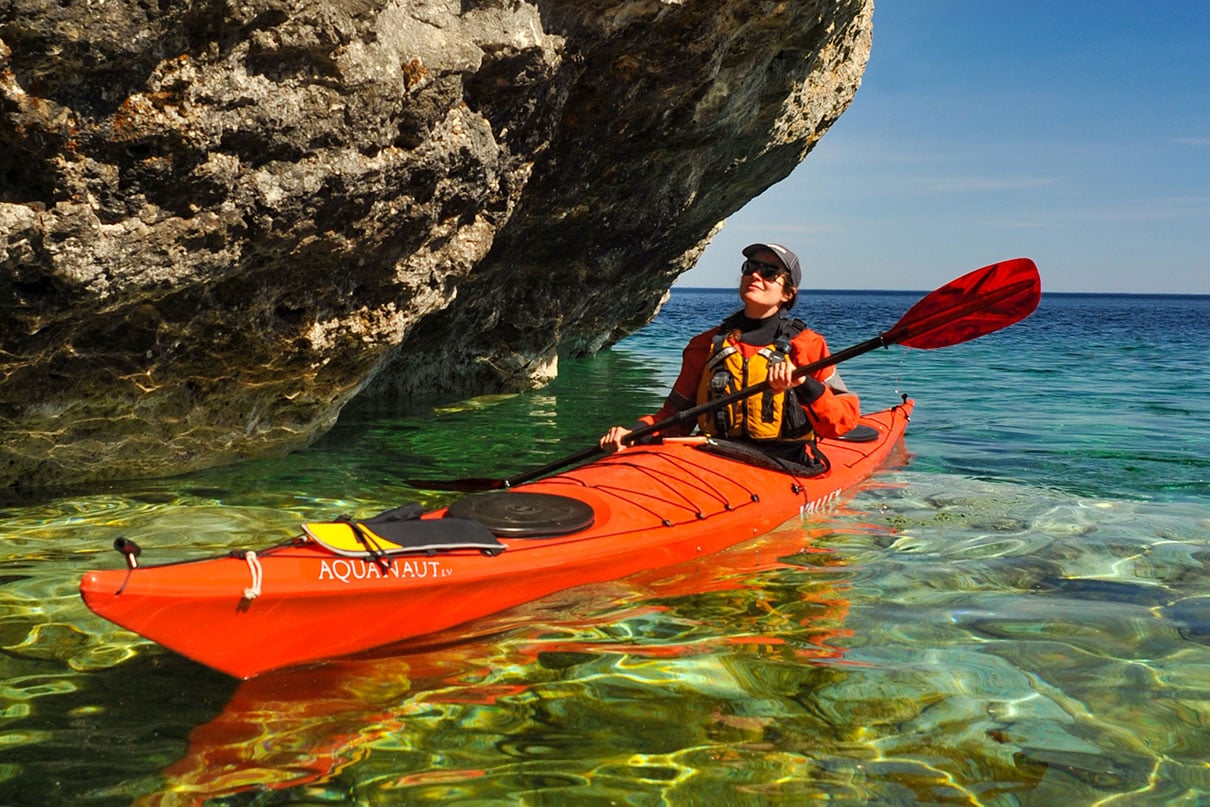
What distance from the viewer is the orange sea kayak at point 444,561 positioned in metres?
3.19

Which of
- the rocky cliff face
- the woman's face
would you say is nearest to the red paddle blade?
the woman's face

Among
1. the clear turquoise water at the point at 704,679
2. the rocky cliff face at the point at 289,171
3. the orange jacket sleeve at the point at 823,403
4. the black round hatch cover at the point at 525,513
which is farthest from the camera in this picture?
the orange jacket sleeve at the point at 823,403

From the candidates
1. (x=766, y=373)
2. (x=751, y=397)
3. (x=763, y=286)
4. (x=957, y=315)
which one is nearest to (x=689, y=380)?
(x=751, y=397)

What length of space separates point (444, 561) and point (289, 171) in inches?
88.6

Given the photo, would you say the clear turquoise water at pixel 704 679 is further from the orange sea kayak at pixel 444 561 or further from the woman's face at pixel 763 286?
the woman's face at pixel 763 286

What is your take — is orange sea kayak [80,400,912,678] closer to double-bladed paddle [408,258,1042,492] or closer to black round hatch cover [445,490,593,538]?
black round hatch cover [445,490,593,538]

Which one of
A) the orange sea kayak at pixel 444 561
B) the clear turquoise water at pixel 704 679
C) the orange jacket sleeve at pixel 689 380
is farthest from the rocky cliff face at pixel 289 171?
the orange sea kayak at pixel 444 561

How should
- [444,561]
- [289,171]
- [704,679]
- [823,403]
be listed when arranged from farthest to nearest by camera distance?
[823,403] < [289,171] < [444,561] < [704,679]

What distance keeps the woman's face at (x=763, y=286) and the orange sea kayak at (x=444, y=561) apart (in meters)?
0.91

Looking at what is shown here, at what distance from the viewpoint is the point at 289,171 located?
480cm

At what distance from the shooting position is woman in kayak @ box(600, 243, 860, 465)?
546 cm

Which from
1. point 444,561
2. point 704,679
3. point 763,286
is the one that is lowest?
point 704,679

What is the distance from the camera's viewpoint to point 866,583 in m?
4.70

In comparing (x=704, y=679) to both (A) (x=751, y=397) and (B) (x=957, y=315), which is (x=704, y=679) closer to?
(A) (x=751, y=397)
